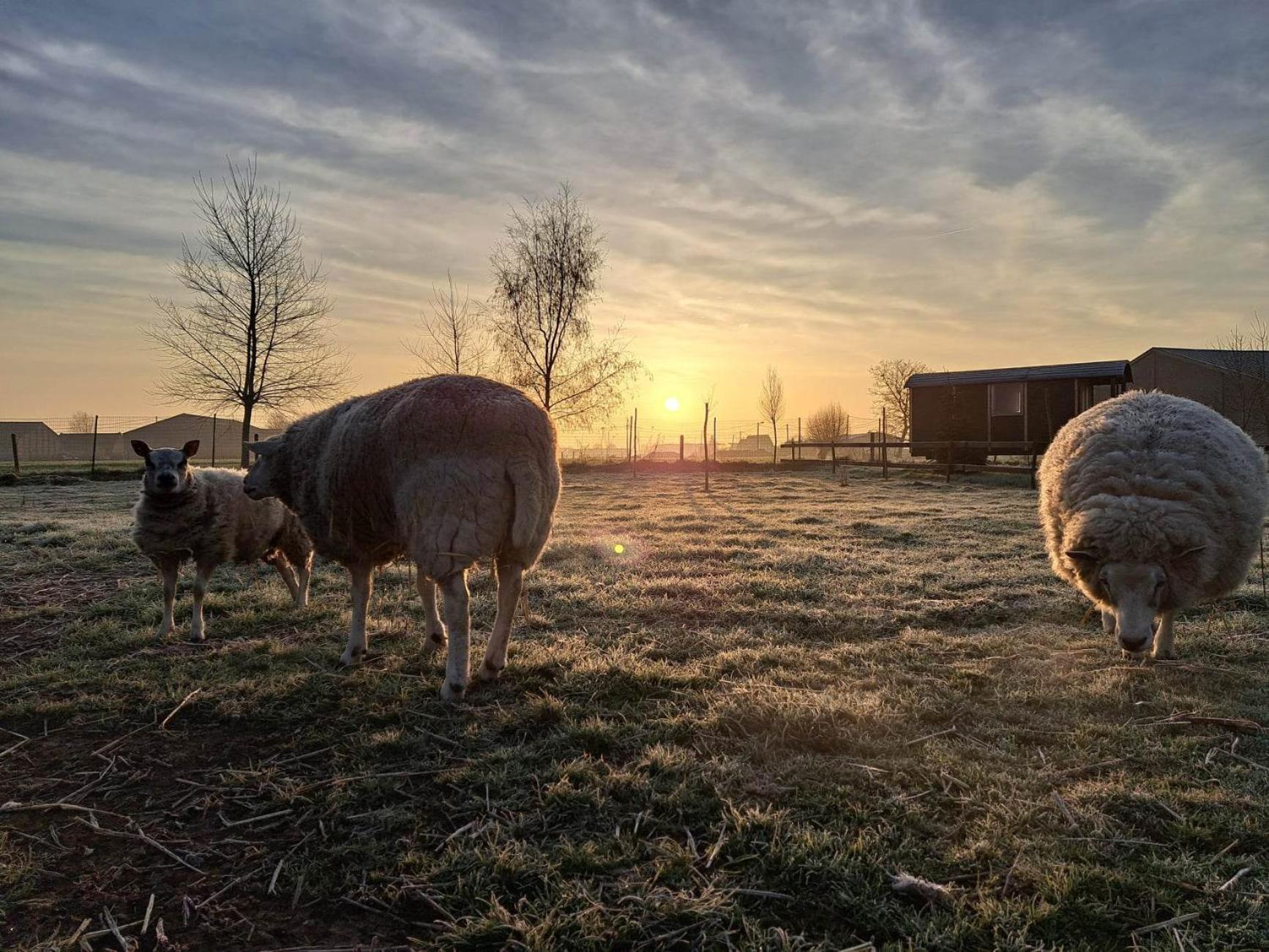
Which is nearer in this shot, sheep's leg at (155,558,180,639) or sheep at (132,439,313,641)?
sheep's leg at (155,558,180,639)

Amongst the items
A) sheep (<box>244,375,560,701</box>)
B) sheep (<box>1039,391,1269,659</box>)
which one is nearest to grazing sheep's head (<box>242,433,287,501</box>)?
sheep (<box>244,375,560,701</box>)

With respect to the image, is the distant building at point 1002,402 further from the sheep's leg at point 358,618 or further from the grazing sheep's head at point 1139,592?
the sheep's leg at point 358,618

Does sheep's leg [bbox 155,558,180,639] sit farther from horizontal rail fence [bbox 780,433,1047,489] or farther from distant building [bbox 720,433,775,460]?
distant building [bbox 720,433,775,460]

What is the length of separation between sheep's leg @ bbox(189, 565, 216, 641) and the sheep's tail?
3.51 m

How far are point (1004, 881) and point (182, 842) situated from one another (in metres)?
3.28

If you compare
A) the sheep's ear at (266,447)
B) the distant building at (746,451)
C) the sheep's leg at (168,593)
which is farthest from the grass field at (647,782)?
the distant building at (746,451)

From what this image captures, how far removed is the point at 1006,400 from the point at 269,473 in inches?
1123

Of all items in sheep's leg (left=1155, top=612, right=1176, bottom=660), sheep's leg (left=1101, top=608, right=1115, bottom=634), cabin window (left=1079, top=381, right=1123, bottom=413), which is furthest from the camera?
cabin window (left=1079, top=381, right=1123, bottom=413)

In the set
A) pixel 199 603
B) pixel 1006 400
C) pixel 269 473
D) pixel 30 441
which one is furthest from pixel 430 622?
pixel 30 441

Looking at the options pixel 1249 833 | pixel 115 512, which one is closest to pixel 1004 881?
pixel 1249 833

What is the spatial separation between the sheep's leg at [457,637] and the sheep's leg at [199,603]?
299 cm

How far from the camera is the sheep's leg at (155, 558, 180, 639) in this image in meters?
5.87

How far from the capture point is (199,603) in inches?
234

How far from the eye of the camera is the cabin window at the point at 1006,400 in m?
27.0
